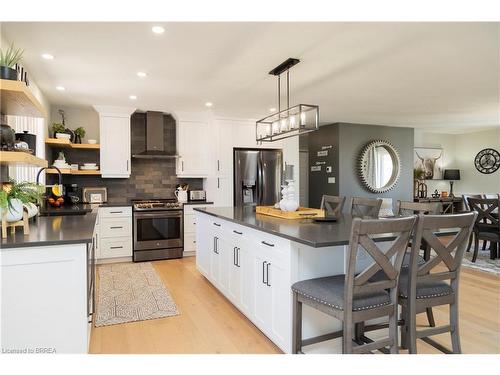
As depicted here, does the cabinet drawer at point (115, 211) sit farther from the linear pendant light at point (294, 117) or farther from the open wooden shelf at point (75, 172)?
the linear pendant light at point (294, 117)

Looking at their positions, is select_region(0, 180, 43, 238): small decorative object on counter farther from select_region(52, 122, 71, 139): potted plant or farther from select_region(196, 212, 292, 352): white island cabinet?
select_region(52, 122, 71, 139): potted plant

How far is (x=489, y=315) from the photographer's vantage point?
303cm

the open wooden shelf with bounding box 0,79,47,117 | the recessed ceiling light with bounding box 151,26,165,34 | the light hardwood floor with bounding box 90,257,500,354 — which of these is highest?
the recessed ceiling light with bounding box 151,26,165,34

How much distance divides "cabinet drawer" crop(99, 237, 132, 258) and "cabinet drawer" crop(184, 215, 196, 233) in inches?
34.0

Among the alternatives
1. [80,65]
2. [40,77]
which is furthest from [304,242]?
[40,77]

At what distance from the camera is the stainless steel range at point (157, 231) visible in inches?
199

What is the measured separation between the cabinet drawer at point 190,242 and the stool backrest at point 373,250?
3931 mm

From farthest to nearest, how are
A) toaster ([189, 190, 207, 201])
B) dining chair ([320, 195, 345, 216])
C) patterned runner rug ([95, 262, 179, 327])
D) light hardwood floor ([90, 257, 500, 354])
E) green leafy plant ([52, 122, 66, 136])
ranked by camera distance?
toaster ([189, 190, 207, 201]) < green leafy plant ([52, 122, 66, 136]) < dining chair ([320, 195, 345, 216]) < patterned runner rug ([95, 262, 179, 327]) < light hardwood floor ([90, 257, 500, 354])

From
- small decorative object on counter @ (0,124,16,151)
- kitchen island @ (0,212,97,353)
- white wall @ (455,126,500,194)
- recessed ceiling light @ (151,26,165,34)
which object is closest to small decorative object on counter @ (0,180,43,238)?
kitchen island @ (0,212,97,353)

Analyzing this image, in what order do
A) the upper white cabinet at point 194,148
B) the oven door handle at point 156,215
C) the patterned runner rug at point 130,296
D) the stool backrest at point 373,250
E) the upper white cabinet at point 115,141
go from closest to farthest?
the stool backrest at point 373,250
the patterned runner rug at point 130,296
the oven door handle at point 156,215
the upper white cabinet at point 115,141
the upper white cabinet at point 194,148

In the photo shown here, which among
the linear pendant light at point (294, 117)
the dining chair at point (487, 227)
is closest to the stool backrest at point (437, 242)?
the linear pendant light at point (294, 117)

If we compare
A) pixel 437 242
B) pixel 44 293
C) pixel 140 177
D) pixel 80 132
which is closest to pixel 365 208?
pixel 437 242

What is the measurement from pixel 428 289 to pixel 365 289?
573mm

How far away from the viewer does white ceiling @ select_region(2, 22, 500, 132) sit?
2.60 meters
